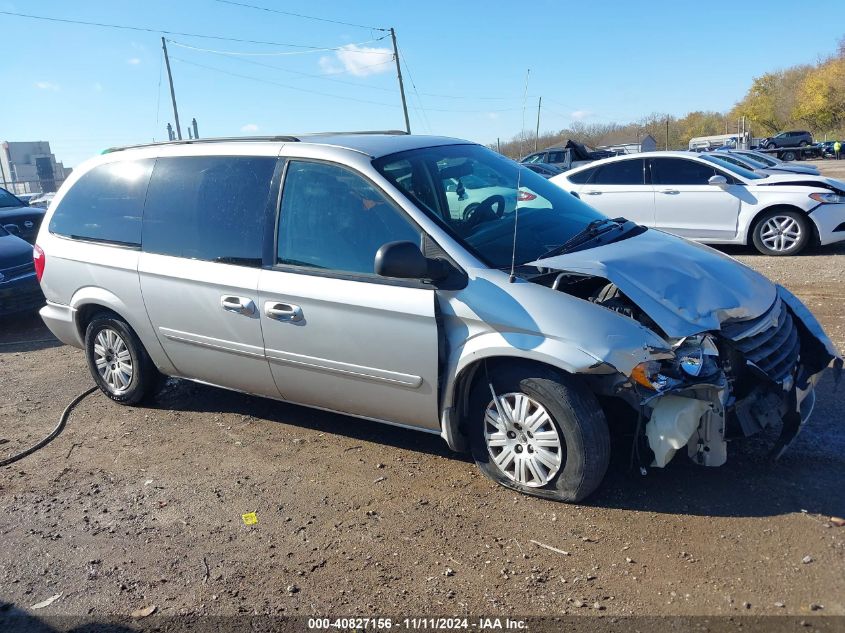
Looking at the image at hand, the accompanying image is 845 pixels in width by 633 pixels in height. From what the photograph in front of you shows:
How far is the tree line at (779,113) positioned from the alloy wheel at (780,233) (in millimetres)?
45046

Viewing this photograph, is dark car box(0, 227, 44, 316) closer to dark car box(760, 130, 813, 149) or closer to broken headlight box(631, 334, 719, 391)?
broken headlight box(631, 334, 719, 391)

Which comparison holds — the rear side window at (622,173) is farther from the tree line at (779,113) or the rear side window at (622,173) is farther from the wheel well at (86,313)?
the tree line at (779,113)

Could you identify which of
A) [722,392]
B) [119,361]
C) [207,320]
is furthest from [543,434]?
A: [119,361]

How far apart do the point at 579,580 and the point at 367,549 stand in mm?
1027

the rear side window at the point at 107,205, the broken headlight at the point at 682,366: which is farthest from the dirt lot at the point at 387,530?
the rear side window at the point at 107,205

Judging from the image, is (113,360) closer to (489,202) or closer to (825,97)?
(489,202)

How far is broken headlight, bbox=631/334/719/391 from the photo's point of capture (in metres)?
3.36

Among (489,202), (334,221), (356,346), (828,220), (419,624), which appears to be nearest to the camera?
(419,624)

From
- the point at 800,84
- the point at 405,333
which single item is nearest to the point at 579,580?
the point at 405,333

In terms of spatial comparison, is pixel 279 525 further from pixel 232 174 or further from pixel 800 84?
pixel 800 84

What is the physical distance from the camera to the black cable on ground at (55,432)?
4802 mm

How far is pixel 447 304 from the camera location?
371 cm

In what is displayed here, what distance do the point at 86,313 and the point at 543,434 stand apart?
150 inches

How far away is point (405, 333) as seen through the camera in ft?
12.5
